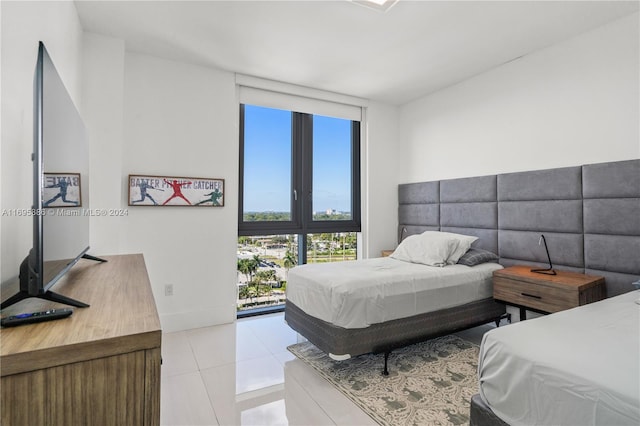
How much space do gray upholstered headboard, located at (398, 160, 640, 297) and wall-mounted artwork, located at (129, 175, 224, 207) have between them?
2.65m

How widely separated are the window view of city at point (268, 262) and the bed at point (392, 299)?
119 cm

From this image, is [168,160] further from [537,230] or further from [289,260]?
[537,230]

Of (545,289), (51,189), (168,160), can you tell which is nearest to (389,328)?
(545,289)

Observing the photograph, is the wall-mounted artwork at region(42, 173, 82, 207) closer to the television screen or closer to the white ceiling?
the television screen

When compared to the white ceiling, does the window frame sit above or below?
below

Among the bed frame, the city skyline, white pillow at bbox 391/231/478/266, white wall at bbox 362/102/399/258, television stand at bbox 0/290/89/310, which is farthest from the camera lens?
white wall at bbox 362/102/399/258

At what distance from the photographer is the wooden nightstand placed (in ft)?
7.38

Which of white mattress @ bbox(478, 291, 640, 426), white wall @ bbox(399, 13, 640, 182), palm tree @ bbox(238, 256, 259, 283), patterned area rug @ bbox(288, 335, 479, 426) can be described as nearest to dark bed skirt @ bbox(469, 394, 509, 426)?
white mattress @ bbox(478, 291, 640, 426)

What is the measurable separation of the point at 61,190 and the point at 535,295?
3.03 m

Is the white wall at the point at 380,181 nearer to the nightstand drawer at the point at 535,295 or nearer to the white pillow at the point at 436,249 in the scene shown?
the white pillow at the point at 436,249

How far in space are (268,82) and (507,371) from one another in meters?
3.45

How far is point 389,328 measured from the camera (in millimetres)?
2312

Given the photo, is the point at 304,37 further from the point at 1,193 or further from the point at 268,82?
the point at 1,193

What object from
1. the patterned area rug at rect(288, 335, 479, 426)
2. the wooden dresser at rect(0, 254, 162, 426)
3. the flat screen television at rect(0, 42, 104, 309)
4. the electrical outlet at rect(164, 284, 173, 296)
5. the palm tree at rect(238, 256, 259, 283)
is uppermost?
the flat screen television at rect(0, 42, 104, 309)
